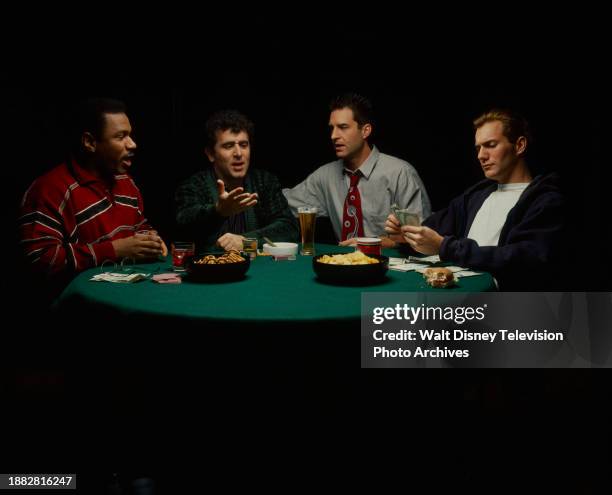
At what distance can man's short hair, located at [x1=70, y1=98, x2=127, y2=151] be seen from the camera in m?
2.78

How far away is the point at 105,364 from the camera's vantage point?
2.46 meters

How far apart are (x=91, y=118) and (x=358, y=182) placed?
1.73 meters

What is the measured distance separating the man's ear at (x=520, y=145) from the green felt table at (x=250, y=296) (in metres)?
0.86

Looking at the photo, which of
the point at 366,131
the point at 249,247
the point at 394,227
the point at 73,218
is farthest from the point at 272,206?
the point at 73,218

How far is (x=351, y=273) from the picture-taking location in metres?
1.93

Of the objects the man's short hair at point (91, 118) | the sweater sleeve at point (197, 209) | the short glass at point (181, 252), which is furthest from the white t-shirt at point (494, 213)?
the man's short hair at point (91, 118)

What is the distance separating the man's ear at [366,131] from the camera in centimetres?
365

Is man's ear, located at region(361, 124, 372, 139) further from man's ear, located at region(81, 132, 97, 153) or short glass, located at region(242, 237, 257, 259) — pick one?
man's ear, located at region(81, 132, 97, 153)

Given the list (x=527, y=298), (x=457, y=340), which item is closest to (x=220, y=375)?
(x=457, y=340)

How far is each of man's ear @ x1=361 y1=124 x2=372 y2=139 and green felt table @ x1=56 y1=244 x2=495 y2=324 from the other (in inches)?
64.8

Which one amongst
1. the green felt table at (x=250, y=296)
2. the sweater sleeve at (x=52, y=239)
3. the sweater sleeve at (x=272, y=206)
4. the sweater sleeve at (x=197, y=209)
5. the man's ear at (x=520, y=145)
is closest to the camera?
the green felt table at (x=250, y=296)

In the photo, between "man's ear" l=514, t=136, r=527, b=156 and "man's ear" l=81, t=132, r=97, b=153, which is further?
"man's ear" l=81, t=132, r=97, b=153

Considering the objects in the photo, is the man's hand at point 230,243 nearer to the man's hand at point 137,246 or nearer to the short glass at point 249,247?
the short glass at point 249,247

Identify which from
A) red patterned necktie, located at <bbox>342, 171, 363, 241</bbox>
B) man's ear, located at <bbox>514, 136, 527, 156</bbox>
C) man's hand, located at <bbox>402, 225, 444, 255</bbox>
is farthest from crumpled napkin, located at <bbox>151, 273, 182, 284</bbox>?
red patterned necktie, located at <bbox>342, 171, 363, 241</bbox>
